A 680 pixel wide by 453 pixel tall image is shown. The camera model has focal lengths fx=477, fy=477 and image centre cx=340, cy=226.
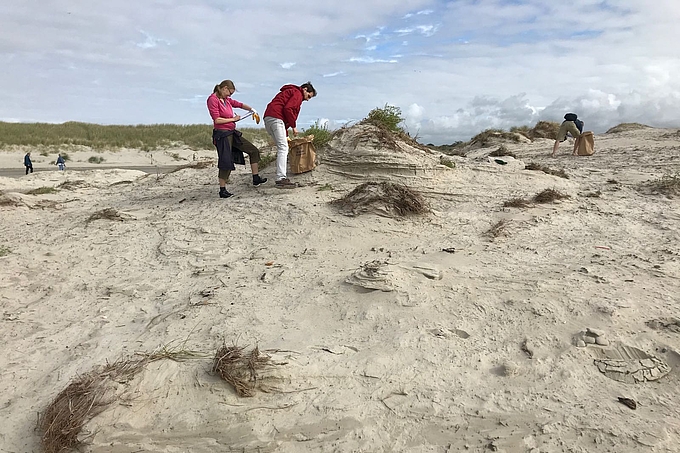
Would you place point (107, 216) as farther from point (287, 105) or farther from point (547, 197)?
point (547, 197)

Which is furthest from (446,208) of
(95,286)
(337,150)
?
(95,286)

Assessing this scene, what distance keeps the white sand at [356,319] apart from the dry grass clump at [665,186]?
0.23 meters

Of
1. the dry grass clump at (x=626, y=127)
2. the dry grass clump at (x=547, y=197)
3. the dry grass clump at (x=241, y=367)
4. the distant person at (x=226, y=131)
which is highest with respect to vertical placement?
the dry grass clump at (x=626, y=127)

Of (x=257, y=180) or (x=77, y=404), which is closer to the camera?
(x=77, y=404)

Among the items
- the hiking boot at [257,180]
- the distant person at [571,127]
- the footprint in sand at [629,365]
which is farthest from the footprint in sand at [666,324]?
the distant person at [571,127]

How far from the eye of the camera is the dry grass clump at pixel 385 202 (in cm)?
579

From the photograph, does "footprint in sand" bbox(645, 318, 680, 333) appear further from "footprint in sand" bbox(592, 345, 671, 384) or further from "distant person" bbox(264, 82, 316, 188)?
"distant person" bbox(264, 82, 316, 188)

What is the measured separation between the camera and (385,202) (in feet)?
19.2

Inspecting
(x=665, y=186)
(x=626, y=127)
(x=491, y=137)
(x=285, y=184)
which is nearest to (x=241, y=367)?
(x=285, y=184)

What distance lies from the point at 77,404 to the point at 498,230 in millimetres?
4255

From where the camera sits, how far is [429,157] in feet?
24.8

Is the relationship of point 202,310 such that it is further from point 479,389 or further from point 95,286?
point 479,389

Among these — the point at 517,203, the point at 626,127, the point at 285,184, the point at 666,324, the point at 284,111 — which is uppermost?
the point at 626,127

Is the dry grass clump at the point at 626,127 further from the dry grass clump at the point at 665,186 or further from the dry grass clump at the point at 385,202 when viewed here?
the dry grass clump at the point at 385,202
